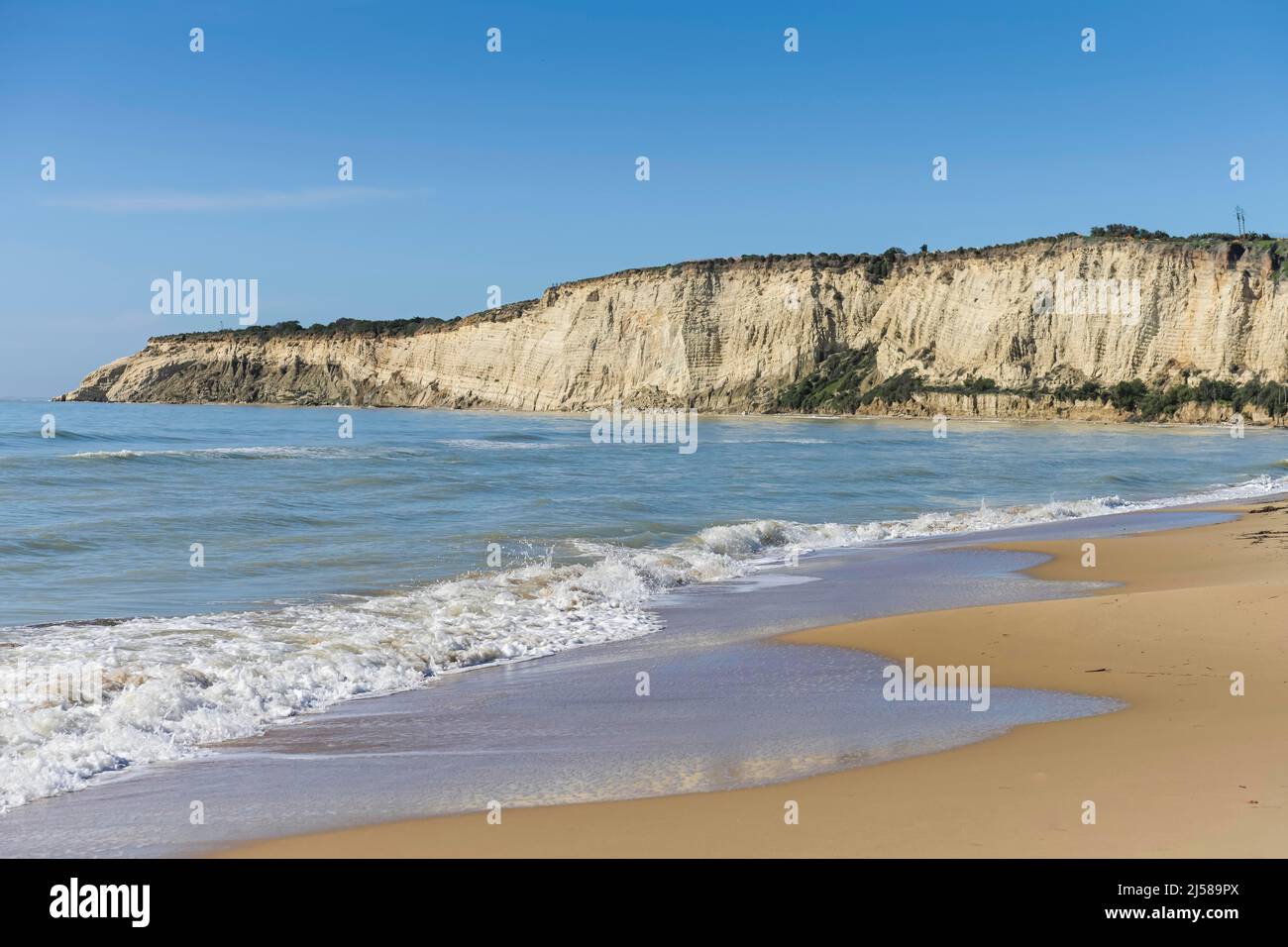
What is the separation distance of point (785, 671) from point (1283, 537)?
1015 cm

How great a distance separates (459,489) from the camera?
2277cm

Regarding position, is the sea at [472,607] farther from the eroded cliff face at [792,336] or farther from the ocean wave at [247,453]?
the eroded cliff face at [792,336]

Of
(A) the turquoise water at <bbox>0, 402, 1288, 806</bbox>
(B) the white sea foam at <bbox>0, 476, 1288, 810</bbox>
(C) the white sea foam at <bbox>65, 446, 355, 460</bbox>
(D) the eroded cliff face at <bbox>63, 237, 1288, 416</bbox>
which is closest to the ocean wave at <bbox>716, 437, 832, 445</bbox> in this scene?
(A) the turquoise water at <bbox>0, 402, 1288, 806</bbox>

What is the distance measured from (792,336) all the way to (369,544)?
74.5 metres

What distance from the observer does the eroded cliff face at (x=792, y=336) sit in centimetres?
6938

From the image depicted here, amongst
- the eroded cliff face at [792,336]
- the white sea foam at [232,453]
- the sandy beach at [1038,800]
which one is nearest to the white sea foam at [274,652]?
the sandy beach at [1038,800]

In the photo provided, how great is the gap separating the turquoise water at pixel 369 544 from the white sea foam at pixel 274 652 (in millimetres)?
24

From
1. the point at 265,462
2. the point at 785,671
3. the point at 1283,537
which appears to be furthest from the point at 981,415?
the point at 785,671

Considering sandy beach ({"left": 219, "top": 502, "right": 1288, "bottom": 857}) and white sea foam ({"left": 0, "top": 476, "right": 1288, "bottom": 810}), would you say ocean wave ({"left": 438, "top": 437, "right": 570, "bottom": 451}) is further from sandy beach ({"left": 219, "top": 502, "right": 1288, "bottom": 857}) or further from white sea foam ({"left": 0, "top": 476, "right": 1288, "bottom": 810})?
sandy beach ({"left": 219, "top": 502, "right": 1288, "bottom": 857})

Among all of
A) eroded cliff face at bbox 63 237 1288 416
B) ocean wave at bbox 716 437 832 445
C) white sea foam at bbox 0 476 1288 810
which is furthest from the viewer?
eroded cliff face at bbox 63 237 1288 416

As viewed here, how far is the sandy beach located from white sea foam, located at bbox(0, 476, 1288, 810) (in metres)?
2.16

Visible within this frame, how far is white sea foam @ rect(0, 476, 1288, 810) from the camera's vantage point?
20.4 ft

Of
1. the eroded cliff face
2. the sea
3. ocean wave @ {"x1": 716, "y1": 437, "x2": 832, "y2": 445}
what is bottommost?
the sea

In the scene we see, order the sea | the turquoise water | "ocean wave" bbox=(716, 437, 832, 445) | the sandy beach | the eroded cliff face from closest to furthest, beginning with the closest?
1. the sandy beach
2. the sea
3. the turquoise water
4. "ocean wave" bbox=(716, 437, 832, 445)
5. the eroded cliff face
